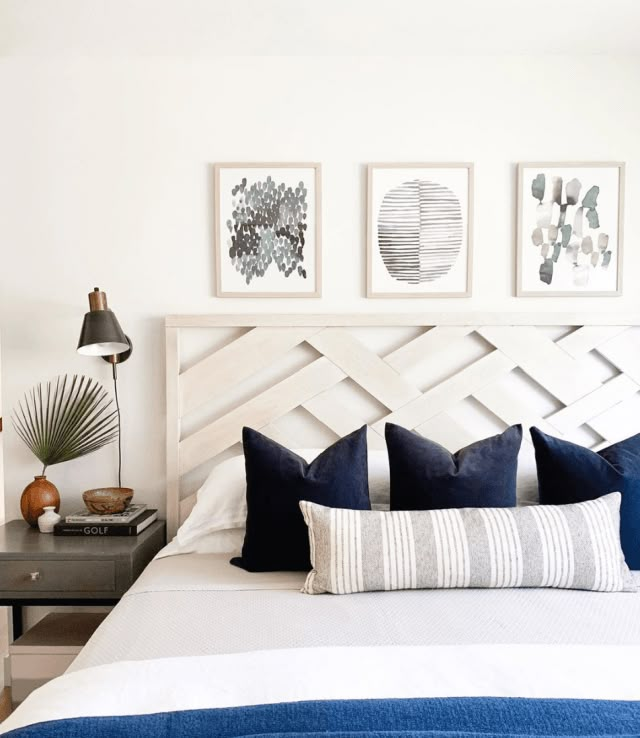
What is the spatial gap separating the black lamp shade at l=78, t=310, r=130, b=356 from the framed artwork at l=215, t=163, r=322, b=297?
40 cm

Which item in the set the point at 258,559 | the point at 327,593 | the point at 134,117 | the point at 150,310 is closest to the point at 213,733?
the point at 327,593

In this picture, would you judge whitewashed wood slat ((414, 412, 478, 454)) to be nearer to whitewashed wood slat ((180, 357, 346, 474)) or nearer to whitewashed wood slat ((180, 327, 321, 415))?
whitewashed wood slat ((180, 357, 346, 474))

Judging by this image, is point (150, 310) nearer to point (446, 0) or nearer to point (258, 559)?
point (258, 559)

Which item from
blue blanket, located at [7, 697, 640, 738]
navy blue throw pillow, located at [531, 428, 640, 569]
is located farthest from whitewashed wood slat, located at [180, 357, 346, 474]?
blue blanket, located at [7, 697, 640, 738]

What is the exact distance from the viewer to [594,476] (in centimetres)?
212

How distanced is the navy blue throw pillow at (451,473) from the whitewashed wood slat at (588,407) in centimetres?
48

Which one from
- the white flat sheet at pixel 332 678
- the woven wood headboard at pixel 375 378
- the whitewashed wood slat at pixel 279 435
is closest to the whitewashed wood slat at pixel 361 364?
the woven wood headboard at pixel 375 378

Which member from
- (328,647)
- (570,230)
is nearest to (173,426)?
(328,647)

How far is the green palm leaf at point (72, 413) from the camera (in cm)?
260

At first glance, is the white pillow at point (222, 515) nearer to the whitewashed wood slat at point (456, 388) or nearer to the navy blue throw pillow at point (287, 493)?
the navy blue throw pillow at point (287, 493)

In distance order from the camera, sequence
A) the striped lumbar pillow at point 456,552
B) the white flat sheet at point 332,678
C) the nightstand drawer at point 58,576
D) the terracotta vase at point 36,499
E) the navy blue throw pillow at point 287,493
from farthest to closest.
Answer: the terracotta vase at point 36,499 < the nightstand drawer at point 58,576 < the navy blue throw pillow at point 287,493 < the striped lumbar pillow at point 456,552 < the white flat sheet at point 332,678

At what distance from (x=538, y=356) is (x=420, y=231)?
642 millimetres

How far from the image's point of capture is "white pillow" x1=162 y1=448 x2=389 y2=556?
2273 mm

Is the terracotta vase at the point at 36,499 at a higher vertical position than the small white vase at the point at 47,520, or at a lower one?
higher
